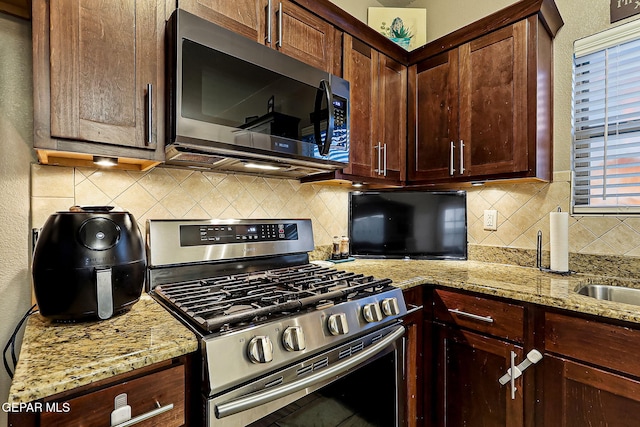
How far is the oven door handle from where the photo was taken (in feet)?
2.68

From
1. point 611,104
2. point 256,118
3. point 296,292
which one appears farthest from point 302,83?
point 611,104

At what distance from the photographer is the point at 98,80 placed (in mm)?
1016

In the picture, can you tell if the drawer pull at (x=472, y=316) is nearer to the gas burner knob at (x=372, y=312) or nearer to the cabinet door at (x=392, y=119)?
the gas burner knob at (x=372, y=312)

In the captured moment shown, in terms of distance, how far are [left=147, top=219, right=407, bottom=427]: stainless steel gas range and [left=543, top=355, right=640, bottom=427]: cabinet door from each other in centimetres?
→ 57

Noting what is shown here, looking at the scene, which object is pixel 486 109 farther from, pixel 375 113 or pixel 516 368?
pixel 516 368

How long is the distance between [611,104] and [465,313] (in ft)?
4.40

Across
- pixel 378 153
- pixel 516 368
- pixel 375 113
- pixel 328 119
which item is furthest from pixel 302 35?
pixel 516 368

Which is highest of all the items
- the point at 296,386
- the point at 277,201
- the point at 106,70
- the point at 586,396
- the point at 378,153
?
the point at 106,70

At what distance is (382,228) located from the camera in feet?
7.16

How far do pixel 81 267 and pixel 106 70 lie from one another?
0.62 m

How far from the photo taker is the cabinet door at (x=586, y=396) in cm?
108

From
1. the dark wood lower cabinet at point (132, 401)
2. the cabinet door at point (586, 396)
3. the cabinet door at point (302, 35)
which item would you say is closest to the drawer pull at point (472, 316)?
the cabinet door at point (586, 396)

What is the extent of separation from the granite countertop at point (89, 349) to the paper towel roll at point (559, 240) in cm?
175

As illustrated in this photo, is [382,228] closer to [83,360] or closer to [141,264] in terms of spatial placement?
[141,264]
